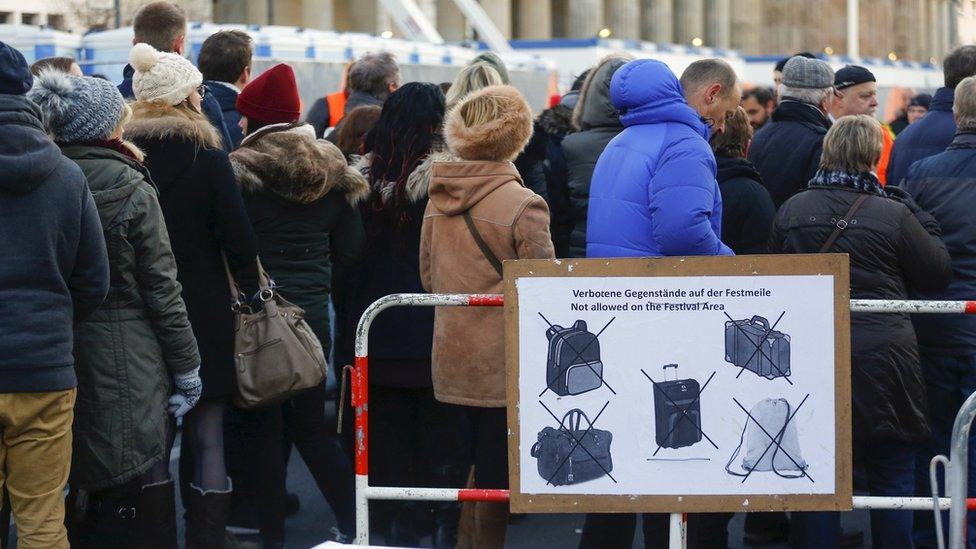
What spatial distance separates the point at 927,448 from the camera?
6332 mm

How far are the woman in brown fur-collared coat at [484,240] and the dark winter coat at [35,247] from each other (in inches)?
57.9

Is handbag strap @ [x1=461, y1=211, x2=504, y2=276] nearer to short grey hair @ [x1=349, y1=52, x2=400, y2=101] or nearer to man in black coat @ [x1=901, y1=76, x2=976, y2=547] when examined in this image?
man in black coat @ [x1=901, y1=76, x2=976, y2=547]

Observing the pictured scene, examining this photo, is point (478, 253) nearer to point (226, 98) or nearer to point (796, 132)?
point (226, 98)

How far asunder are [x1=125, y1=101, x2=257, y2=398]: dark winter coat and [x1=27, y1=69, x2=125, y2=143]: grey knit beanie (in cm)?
41

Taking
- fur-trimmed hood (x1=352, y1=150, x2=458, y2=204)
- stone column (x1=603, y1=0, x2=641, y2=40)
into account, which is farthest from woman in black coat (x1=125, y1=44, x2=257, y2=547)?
stone column (x1=603, y1=0, x2=641, y2=40)

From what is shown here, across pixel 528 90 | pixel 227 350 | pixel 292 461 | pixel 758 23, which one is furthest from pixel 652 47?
pixel 758 23

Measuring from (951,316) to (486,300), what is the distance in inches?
91.9

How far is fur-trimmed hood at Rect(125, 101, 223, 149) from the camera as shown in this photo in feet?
18.1

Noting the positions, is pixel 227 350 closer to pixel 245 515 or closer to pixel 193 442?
pixel 193 442

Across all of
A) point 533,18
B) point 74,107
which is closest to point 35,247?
point 74,107

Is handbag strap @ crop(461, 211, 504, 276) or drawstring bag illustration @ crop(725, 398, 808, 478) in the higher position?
handbag strap @ crop(461, 211, 504, 276)

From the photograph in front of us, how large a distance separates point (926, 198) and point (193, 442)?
328cm

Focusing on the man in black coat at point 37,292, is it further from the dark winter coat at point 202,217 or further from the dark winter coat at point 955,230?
the dark winter coat at point 955,230

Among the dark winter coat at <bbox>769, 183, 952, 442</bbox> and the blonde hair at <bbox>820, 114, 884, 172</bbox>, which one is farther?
the blonde hair at <bbox>820, 114, 884, 172</bbox>
